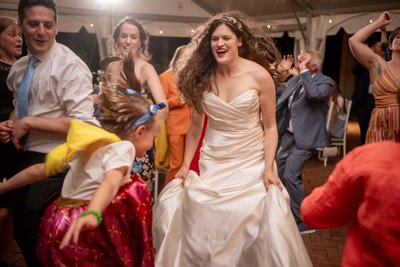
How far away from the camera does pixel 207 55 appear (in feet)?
7.86

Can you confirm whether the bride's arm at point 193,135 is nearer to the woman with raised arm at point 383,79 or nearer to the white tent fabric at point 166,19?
the woman with raised arm at point 383,79

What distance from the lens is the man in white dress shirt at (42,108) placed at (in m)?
1.79

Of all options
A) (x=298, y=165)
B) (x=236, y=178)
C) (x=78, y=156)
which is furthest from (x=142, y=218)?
(x=298, y=165)

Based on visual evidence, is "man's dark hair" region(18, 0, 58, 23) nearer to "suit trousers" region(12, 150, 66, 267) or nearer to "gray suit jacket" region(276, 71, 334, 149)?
"suit trousers" region(12, 150, 66, 267)

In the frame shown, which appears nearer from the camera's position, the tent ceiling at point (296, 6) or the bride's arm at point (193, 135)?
the bride's arm at point (193, 135)

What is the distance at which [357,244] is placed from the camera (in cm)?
118

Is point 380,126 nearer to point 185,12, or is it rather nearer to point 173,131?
point 173,131

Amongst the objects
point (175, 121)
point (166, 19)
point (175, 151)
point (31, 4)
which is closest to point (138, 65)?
point (175, 121)

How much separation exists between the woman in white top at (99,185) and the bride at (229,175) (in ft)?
1.69

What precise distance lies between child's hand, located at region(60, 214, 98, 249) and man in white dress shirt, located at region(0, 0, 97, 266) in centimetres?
74

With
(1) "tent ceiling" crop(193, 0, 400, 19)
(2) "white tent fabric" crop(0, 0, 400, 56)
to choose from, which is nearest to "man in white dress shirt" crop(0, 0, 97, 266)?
(2) "white tent fabric" crop(0, 0, 400, 56)

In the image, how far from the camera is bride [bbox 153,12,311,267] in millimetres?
1938

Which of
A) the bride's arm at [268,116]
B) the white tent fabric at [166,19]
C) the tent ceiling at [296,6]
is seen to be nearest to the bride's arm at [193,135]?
the bride's arm at [268,116]

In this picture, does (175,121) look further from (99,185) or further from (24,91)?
(99,185)
